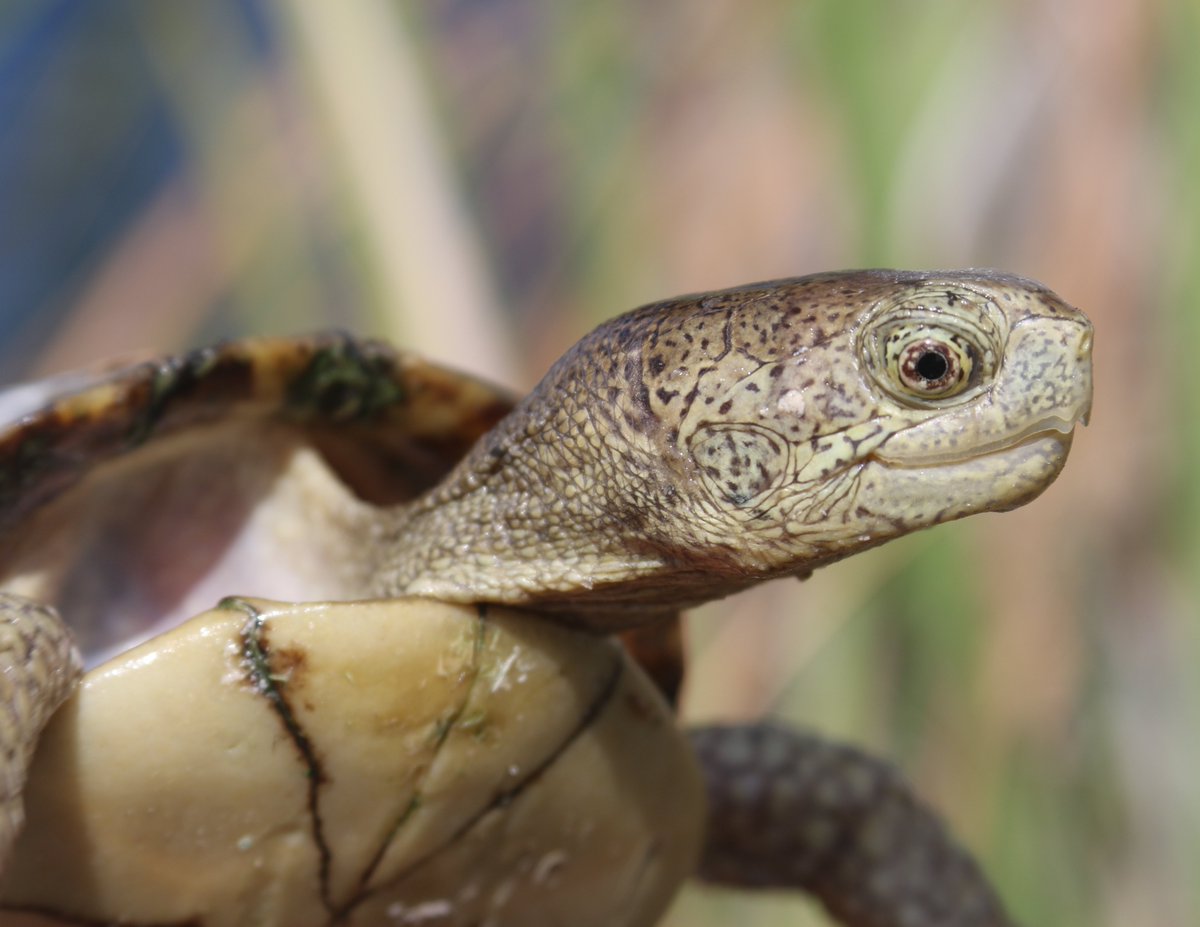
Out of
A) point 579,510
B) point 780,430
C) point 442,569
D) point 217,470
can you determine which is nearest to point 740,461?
point 780,430

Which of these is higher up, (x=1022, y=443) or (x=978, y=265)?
(x=1022, y=443)

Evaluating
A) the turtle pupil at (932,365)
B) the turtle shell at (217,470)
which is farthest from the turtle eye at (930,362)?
the turtle shell at (217,470)

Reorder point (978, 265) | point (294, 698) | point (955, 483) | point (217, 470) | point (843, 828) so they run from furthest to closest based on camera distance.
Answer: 1. point (978, 265)
2. point (843, 828)
3. point (217, 470)
4. point (294, 698)
5. point (955, 483)

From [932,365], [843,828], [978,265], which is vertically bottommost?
[843,828]

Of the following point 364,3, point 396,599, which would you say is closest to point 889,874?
point 396,599

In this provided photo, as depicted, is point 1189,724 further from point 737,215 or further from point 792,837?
point 737,215

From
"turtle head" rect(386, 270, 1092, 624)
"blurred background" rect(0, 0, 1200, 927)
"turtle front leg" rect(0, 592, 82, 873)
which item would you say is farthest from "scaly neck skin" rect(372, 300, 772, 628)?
"blurred background" rect(0, 0, 1200, 927)

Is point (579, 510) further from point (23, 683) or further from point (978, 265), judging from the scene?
point (978, 265)
